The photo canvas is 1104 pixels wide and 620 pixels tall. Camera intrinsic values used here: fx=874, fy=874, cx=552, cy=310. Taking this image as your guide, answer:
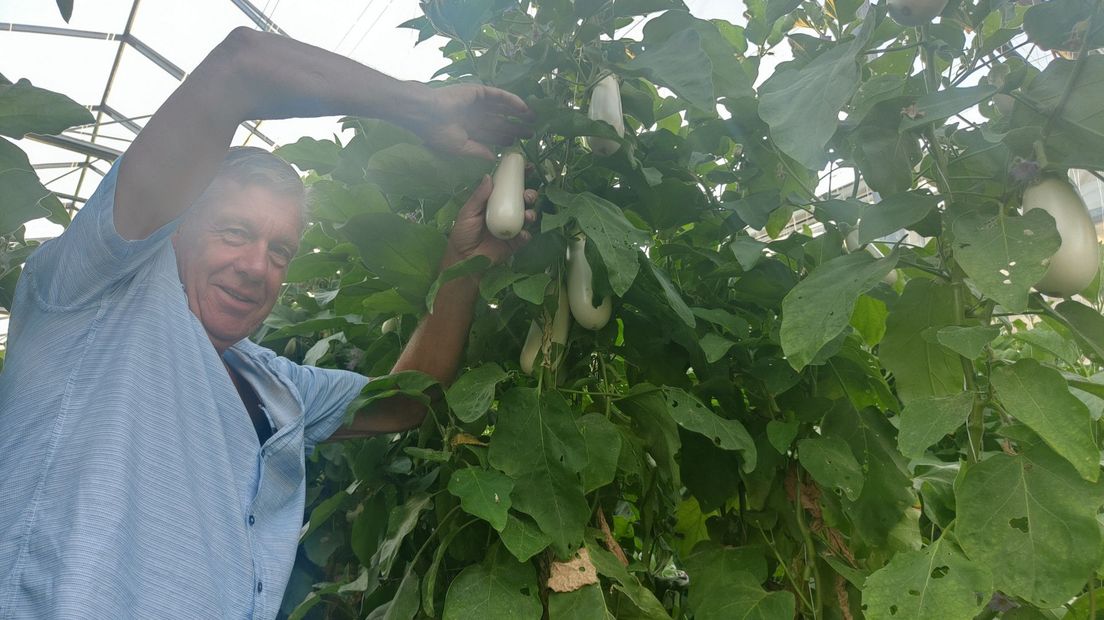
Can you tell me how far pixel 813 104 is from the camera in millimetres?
718

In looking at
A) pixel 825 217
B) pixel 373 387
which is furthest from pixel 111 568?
pixel 825 217

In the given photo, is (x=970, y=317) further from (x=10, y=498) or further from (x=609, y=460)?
(x=10, y=498)

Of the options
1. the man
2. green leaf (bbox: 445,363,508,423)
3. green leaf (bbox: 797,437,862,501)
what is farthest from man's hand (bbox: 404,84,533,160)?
green leaf (bbox: 797,437,862,501)

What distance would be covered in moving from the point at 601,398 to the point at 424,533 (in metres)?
0.30

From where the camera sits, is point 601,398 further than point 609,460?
Yes

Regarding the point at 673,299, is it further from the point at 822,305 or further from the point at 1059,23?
the point at 1059,23

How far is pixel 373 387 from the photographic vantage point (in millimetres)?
989

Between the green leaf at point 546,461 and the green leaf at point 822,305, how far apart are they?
0.23m

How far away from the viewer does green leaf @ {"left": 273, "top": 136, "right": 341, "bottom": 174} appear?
105 cm

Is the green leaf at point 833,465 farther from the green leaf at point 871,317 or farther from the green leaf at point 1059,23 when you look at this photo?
the green leaf at point 1059,23

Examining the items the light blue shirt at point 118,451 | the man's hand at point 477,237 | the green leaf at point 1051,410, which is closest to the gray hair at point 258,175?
the light blue shirt at point 118,451

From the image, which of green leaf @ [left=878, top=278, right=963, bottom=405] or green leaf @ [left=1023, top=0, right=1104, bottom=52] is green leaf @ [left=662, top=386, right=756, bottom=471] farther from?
green leaf @ [left=1023, top=0, right=1104, bottom=52]

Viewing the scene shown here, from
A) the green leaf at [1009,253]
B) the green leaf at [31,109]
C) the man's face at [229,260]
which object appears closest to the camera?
the green leaf at [1009,253]

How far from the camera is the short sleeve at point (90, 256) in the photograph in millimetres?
775
